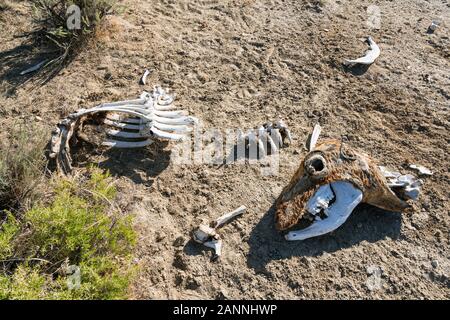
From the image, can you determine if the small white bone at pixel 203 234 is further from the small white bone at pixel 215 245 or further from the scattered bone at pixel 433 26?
the scattered bone at pixel 433 26

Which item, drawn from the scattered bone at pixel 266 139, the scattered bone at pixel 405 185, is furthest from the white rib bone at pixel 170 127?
the scattered bone at pixel 405 185

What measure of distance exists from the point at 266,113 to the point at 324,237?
136cm

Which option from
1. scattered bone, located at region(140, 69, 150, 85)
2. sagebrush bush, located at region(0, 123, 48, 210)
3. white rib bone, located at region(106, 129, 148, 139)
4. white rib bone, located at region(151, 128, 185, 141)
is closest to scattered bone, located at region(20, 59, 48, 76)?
scattered bone, located at region(140, 69, 150, 85)

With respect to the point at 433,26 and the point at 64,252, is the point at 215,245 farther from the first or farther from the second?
the point at 433,26

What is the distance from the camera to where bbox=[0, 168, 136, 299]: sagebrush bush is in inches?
116

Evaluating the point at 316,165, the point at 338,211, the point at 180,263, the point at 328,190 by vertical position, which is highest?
the point at 316,165

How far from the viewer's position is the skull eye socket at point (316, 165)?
336cm

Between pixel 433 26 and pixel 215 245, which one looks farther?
pixel 433 26

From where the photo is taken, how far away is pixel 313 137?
4141mm

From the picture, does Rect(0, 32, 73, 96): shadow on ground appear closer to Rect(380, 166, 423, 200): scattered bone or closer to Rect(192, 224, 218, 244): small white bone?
Rect(192, 224, 218, 244): small white bone

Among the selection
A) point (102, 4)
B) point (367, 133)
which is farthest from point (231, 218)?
point (102, 4)

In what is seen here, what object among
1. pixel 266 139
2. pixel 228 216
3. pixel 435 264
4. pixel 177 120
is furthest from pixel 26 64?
pixel 435 264

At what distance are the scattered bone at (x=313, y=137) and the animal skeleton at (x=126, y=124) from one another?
961 millimetres

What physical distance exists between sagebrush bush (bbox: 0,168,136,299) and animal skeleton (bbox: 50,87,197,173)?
2.11 feet
